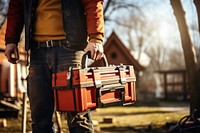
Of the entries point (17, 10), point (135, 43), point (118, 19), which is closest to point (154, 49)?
point (135, 43)

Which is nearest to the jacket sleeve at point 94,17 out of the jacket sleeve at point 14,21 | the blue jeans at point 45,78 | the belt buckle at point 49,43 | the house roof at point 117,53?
the blue jeans at point 45,78

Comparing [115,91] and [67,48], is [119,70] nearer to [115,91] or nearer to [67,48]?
[115,91]

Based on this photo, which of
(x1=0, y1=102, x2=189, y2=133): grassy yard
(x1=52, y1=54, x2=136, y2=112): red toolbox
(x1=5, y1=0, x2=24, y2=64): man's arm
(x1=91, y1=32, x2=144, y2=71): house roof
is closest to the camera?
(x1=52, y1=54, x2=136, y2=112): red toolbox

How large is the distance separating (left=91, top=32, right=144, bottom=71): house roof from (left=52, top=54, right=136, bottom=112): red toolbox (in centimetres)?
2146

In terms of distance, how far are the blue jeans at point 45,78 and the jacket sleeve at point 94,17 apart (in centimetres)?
22

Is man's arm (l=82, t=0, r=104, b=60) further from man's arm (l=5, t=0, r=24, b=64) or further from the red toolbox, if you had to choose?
man's arm (l=5, t=0, r=24, b=64)

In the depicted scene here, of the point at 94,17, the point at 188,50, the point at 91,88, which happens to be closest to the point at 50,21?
the point at 94,17

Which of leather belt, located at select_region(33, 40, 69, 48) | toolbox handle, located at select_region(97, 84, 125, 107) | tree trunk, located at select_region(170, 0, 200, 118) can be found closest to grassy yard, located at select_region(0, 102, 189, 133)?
tree trunk, located at select_region(170, 0, 200, 118)

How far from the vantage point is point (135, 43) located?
194 ft

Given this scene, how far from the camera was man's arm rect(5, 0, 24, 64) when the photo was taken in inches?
107

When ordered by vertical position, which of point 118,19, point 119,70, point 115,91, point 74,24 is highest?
point 118,19

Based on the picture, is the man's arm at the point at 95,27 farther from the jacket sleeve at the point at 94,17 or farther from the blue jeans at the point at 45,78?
the blue jeans at the point at 45,78

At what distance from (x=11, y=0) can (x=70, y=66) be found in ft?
2.92

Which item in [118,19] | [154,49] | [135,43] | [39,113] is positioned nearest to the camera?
[39,113]
